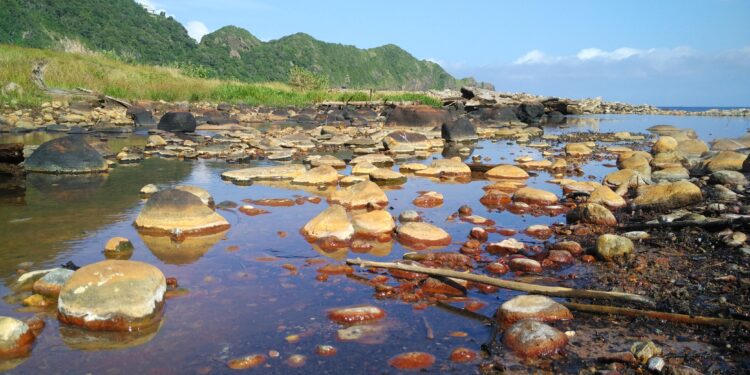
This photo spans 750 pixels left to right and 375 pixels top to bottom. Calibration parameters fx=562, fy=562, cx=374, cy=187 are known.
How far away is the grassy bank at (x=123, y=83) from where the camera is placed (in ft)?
76.8

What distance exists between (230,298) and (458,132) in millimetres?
15668

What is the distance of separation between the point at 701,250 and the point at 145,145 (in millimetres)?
13074

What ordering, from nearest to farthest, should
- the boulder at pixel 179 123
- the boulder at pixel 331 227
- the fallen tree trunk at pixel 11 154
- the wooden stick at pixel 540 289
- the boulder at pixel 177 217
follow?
the wooden stick at pixel 540 289
the boulder at pixel 331 227
the boulder at pixel 177 217
the fallen tree trunk at pixel 11 154
the boulder at pixel 179 123

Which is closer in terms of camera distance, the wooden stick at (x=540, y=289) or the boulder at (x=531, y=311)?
the boulder at (x=531, y=311)

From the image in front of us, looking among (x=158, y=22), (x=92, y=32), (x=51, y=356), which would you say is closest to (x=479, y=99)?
(x=51, y=356)

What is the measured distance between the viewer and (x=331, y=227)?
577 cm

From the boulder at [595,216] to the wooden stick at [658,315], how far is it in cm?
276

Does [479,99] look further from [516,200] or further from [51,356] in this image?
[51,356]

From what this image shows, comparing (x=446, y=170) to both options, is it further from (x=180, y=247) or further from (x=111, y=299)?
(x=111, y=299)

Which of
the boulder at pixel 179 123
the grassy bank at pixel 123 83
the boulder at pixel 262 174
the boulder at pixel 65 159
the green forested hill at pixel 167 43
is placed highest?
the green forested hill at pixel 167 43

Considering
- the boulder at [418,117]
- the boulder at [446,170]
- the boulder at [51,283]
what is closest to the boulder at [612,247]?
the boulder at [51,283]

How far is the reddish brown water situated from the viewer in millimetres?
3234

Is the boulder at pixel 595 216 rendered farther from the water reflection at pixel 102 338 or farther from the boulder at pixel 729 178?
the water reflection at pixel 102 338

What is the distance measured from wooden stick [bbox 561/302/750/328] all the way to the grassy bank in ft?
73.8
